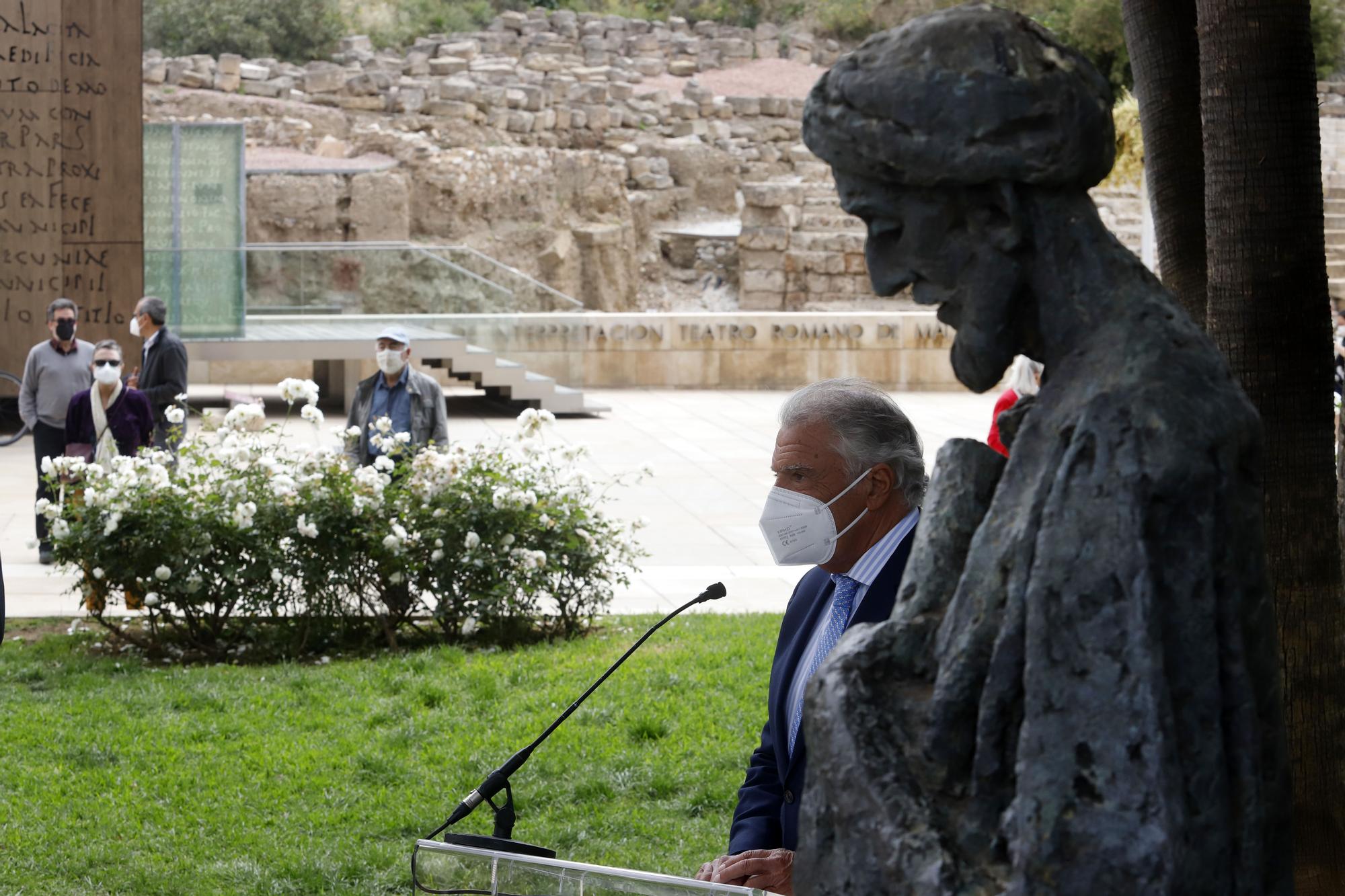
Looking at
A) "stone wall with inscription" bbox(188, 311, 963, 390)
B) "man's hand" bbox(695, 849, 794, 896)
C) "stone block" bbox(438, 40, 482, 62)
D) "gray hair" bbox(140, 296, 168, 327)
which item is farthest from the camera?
"stone block" bbox(438, 40, 482, 62)

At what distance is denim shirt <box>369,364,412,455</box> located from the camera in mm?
9953

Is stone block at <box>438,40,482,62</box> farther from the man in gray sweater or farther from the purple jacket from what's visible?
the purple jacket

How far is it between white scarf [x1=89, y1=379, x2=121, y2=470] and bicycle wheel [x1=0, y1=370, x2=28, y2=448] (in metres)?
6.51

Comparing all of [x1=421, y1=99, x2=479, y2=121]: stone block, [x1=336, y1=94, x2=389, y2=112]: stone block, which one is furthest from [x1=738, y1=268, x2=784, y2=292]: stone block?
[x1=336, y1=94, x2=389, y2=112]: stone block

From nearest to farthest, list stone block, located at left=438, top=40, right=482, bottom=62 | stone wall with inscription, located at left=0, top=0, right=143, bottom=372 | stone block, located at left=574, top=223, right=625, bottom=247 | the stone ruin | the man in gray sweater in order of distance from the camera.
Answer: the man in gray sweater, stone wall with inscription, located at left=0, top=0, right=143, bottom=372, the stone ruin, stone block, located at left=574, top=223, right=625, bottom=247, stone block, located at left=438, top=40, right=482, bottom=62

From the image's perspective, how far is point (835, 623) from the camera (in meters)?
2.68

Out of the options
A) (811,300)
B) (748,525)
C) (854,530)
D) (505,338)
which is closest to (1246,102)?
(854,530)

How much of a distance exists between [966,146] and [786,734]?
157 cm

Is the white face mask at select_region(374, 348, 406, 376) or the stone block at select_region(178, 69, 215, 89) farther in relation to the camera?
the stone block at select_region(178, 69, 215, 89)

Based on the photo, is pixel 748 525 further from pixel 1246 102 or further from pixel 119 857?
pixel 1246 102

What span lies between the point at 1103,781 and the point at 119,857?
4.75 metres

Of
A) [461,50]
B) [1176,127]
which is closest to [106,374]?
[1176,127]

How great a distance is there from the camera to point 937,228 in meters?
1.45

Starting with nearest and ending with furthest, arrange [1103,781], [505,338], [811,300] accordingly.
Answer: [1103,781] < [505,338] < [811,300]
